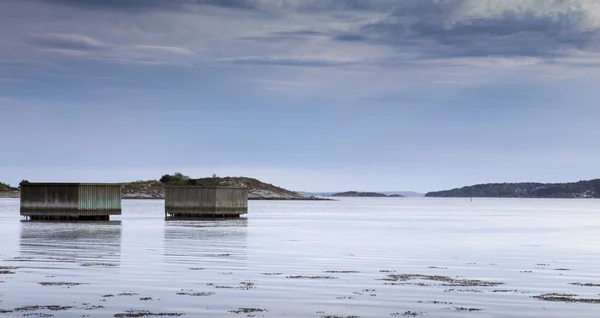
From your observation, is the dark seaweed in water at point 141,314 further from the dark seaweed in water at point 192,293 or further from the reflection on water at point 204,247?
the reflection on water at point 204,247

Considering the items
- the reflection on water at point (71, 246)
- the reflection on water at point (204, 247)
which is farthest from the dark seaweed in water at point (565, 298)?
the reflection on water at point (71, 246)

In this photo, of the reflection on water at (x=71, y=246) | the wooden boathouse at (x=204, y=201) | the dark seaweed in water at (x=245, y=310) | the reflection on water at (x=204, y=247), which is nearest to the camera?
the dark seaweed in water at (x=245, y=310)

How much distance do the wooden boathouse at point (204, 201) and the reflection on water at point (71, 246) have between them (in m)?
25.7

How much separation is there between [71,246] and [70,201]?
3694 centimetres

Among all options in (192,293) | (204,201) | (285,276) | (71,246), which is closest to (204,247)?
(71,246)

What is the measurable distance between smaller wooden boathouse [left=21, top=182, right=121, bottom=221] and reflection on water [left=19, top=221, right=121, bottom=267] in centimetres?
1329

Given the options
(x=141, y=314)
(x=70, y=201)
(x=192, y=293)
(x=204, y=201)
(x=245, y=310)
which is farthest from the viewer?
(x=204, y=201)

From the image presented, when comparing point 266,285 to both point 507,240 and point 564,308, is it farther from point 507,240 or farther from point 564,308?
point 507,240

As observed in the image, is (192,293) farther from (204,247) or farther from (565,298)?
(204,247)

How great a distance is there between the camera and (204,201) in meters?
97.4

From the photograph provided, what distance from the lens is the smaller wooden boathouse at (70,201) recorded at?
3391 inches

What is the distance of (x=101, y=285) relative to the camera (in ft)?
97.7

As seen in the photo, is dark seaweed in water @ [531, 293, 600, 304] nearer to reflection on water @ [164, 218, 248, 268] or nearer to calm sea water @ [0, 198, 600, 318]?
calm sea water @ [0, 198, 600, 318]

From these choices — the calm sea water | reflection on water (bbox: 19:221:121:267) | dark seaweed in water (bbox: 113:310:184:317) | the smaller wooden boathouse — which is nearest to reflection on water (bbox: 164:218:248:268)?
the calm sea water
